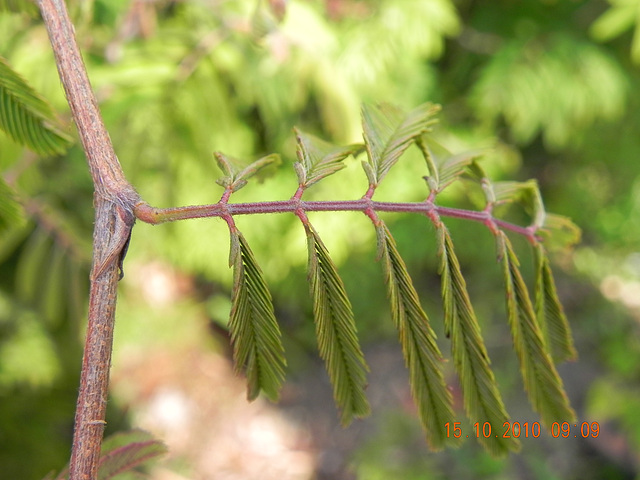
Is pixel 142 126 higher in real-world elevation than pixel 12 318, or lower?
higher

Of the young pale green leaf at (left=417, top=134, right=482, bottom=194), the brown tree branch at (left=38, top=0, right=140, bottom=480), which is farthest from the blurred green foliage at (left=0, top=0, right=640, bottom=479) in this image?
the young pale green leaf at (left=417, top=134, right=482, bottom=194)

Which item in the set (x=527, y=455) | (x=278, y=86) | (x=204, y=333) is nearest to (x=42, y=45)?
(x=278, y=86)

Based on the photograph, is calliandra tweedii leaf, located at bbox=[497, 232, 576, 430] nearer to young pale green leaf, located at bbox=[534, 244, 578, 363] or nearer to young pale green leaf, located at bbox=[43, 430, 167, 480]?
young pale green leaf, located at bbox=[534, 244, 578, 363]

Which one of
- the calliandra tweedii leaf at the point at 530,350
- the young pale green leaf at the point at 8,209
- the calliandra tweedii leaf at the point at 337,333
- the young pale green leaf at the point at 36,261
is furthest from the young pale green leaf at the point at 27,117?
the young pale green leaf at the point at 36,261

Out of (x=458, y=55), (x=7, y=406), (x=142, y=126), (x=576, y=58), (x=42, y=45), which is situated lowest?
(x=7, y=406)

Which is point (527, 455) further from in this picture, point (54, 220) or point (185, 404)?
point (54, 220)

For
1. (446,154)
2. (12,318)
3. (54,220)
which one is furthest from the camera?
(12,318)

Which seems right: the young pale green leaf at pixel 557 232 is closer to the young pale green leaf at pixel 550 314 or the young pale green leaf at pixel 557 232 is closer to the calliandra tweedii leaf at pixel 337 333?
the young pale green leaf at pixel 550 314

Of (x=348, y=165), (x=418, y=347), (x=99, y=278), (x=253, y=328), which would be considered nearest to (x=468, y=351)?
(x=418, y=347)
